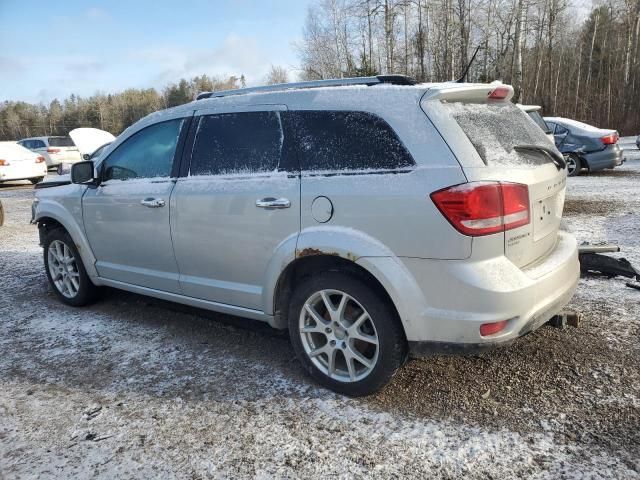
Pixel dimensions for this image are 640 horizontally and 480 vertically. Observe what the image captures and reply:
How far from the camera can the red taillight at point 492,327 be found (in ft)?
8.71

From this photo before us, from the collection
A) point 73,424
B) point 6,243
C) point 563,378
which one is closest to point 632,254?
point 563,378

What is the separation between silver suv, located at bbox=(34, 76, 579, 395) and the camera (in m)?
2.66

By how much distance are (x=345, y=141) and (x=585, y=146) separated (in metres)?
11.8

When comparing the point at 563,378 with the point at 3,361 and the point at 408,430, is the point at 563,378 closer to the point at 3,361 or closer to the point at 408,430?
the point at 408,430

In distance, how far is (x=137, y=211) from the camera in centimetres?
402

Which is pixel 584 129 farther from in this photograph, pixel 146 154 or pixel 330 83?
pixel 146 154

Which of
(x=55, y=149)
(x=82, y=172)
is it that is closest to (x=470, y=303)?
(x=82, y=172)

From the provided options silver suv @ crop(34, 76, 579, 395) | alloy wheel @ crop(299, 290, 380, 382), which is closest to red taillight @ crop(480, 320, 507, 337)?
silver suv @ crop(34, 76, 579, 395)

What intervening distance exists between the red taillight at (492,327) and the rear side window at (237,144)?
1.55 meters

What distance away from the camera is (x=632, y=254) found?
5742 millimetres

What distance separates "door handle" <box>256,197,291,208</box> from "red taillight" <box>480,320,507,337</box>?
50.8 inches

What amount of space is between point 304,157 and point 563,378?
6.80 ft

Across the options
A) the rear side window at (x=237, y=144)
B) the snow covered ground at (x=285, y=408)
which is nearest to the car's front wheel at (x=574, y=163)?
the snow covered ground at (x=285, y=408)

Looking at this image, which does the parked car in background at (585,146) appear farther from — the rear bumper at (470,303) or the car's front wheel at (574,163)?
the rear bumper at (470,303)
